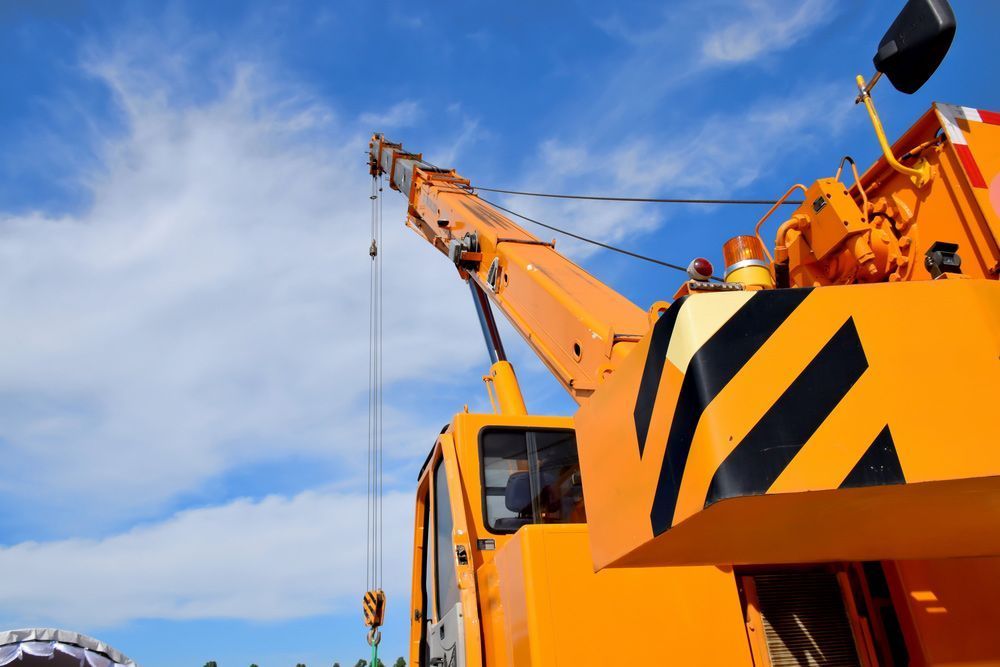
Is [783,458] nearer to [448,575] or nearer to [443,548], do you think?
[448,575]

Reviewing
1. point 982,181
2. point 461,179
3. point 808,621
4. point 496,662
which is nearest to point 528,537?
point 496,662

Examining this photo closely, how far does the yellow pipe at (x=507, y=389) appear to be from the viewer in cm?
596

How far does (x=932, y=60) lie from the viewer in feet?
6.73

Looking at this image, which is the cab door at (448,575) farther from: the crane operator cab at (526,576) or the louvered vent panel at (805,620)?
the louvered vent panel at (805,620)

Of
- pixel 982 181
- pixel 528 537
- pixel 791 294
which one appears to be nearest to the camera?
pixel 791 294

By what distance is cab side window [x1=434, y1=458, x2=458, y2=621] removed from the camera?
12.7 feet

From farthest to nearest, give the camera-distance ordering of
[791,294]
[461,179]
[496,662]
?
[461,179] → [496,662] → [791,294]

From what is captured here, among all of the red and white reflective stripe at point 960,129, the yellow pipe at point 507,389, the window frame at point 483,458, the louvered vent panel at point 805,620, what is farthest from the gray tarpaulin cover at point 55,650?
the red and white reflective stripe at point 960,129

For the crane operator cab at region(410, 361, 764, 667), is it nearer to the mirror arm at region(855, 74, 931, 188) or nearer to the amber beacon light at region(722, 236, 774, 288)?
the amber beacon light at region(722, 236, 774, 288)

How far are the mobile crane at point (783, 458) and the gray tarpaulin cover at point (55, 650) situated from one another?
16.3ft

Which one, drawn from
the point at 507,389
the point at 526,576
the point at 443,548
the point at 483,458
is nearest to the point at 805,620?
the point at 526,576

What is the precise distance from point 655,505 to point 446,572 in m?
2.48

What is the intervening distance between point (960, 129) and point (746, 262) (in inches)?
33.5

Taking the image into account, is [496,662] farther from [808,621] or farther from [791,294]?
[791,294]
